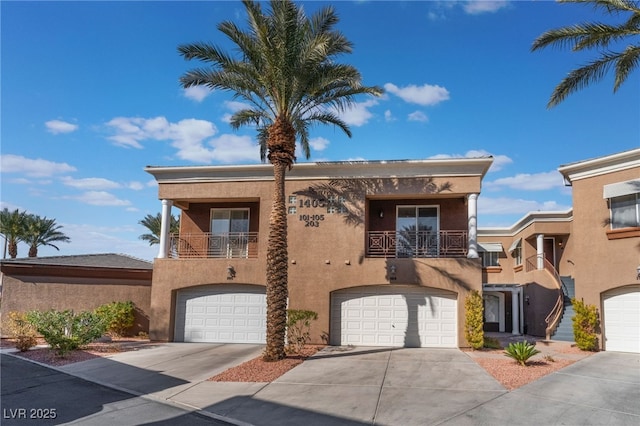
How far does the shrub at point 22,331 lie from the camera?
50.8 ft

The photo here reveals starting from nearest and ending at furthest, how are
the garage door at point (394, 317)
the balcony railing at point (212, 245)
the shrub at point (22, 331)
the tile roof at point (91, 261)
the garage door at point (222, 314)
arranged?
1. the shrub at point (22, 331)
2. the garage door at point (394, 317)
3. the garage door at point (222, 314)
4. the tile roof at point (91, 261)
5. the balcony railing at point (212, 245)

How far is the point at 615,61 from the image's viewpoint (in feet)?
44.9

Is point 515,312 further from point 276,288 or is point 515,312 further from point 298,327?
point 276,288

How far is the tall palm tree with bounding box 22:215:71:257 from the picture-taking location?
3812cm

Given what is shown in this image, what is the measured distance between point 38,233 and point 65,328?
2787cm

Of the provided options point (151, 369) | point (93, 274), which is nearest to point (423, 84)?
point (151, 369)

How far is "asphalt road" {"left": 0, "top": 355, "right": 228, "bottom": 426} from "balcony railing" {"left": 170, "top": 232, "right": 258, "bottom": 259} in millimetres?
8582

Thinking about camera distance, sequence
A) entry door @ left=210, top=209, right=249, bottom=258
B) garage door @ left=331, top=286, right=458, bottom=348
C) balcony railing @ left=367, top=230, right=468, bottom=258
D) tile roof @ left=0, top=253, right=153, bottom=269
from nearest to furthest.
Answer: garage door @ left=331, top=286, right=458, bottom=348 → balcony railing @ left=367, top=230, right=468, bottom=258 → tile roof @ left=0, top=253, right=153, bottom=269 → entry door @ left=210, top=209, right=249, bottom=258

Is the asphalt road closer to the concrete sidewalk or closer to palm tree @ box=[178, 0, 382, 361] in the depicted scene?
the concrete sidewalk

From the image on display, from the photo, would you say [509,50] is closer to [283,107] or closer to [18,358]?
[283,107]

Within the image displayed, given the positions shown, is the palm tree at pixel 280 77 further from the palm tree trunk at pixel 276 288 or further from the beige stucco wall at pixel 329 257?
the beige stucco wall at pixel 329 257

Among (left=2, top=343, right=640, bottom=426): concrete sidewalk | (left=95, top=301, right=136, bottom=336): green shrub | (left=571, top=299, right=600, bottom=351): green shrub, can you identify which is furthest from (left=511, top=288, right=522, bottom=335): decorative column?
(left=95, top=301, right=136, bottom=336): green shrub

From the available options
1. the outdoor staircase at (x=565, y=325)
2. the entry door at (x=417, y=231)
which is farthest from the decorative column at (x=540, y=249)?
the entry door at (x=417, y=231)

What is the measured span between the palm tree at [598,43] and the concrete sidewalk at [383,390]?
8.42 metres
